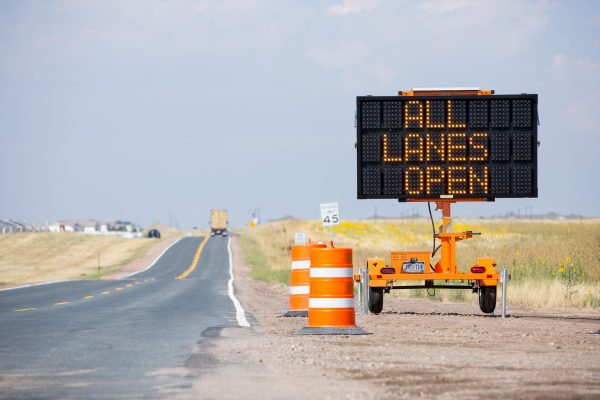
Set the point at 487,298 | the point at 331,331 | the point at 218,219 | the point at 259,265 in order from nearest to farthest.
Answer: the point at 331,331
the point at 487,298
the point at 259,265
the point at 218,219

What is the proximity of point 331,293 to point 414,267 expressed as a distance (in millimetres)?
6200

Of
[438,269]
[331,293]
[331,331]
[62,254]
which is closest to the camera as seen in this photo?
[331,331]

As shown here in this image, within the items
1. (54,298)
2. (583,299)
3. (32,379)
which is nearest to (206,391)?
(32,379)

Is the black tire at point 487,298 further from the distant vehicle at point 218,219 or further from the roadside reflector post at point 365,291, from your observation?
the distant vehicle at point 218,219

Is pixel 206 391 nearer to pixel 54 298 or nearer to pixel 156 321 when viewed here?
pixel 156 321

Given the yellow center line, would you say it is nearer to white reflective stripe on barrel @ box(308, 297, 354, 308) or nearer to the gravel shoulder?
the gravel shoulder

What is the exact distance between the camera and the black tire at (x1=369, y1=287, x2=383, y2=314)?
23078 millimetres

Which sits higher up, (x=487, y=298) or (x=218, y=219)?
(x=218, y=219)

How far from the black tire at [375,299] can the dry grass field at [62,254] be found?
46739 millimetres


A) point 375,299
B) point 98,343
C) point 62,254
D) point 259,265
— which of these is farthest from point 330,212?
point 62,254

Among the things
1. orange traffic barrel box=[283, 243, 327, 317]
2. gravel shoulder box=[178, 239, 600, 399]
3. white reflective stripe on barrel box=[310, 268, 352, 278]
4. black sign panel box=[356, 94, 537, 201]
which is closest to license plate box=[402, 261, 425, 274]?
black sign panel box=[356, 94, 537, 201]

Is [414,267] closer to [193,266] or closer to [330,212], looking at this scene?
[330,212]

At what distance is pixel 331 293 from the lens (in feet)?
54.3

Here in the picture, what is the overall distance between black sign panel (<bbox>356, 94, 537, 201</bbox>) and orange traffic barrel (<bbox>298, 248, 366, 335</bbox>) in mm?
5748
